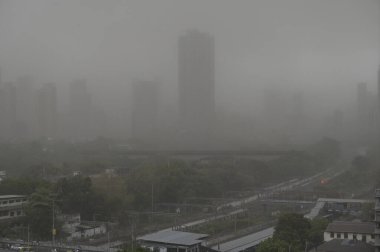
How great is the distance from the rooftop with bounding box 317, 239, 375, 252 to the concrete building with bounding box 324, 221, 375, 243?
1.58 ft

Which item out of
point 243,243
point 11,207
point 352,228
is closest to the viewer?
point 352,228

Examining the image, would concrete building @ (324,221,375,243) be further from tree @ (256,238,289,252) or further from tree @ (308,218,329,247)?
tree @ (256,238,289,252)

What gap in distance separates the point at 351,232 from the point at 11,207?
6.58m

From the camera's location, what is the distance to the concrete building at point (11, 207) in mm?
10234

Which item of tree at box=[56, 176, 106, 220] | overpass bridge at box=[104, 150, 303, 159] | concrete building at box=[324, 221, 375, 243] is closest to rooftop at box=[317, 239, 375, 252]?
concrete building at box=[324, 221, 375, 243]

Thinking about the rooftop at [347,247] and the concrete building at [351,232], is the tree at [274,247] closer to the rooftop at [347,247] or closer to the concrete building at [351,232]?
the rooftop at [347,247]

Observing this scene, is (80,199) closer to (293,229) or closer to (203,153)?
(293,229)

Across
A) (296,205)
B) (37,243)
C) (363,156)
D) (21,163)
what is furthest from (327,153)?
(37,243)

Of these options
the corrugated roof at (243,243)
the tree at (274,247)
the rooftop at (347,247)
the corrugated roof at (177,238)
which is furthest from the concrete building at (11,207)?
the rooftop at (347,247)

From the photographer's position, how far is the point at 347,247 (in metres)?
6.71

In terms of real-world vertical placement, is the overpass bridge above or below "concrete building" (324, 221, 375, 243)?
above

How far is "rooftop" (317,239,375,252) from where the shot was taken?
6621 mm

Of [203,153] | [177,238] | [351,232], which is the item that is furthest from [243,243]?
[203,153]

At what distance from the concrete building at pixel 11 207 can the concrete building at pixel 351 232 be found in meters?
5.94
